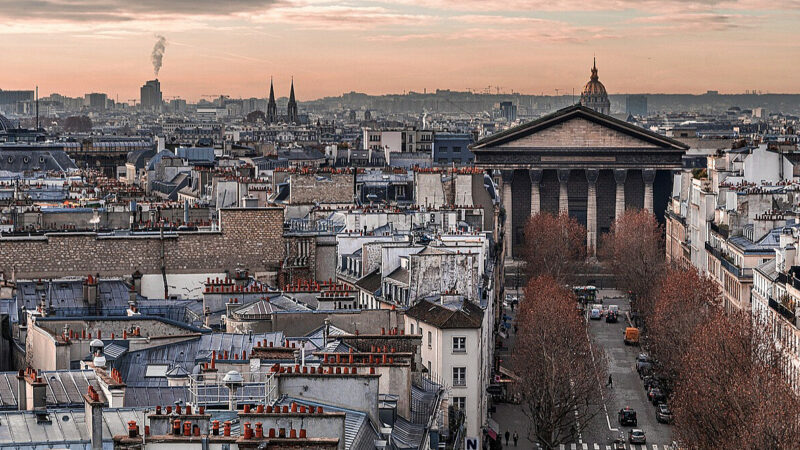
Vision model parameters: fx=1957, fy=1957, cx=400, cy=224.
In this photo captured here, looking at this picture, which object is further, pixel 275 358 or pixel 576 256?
pixel 576 256

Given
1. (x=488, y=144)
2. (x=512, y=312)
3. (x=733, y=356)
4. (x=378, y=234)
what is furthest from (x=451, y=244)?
(x=488, y=144)

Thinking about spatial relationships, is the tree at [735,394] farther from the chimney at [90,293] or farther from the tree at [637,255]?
the tree at [637,255]

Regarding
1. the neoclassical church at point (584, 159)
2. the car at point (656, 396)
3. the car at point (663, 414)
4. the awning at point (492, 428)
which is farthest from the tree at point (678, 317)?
the neoclassical church at point (584, 159)

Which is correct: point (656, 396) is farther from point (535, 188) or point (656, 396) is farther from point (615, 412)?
point (535, 188)

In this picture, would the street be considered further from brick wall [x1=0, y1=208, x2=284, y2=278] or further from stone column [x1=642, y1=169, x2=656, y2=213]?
stone column [x1=642, y1=169, x2=656, y2=213]

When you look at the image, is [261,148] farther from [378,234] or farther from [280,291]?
[280,291]

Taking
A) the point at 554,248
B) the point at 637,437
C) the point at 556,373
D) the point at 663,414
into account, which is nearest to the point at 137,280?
the point at 556,373
